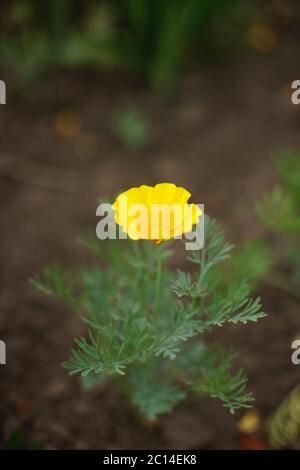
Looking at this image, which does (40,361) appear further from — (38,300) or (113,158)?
(113,158)

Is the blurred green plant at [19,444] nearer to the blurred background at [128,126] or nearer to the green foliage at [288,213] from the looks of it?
the blurred background at [128,126]

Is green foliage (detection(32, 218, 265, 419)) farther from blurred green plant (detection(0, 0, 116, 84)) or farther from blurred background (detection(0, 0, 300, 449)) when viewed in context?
blurred green plant (detection(0, 0, 116, 84))

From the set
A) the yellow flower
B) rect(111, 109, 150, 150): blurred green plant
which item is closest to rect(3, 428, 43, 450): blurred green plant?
the yellow flower

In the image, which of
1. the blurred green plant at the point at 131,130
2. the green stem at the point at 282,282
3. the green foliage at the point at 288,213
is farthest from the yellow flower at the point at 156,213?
the blurred green plant at the point at 131,130

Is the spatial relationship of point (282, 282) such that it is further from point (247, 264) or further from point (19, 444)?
point (19, 444)

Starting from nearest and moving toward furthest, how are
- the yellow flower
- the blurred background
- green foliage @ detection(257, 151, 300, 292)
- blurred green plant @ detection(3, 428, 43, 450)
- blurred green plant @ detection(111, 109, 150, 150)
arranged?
the yellow flower, blurred green plant @ detection(3, 428, 43, 450), green foliage @ detection(257, 151, 300, 292), the blurred background, blurred green plant @ detection(111, 109, 150, 150)
